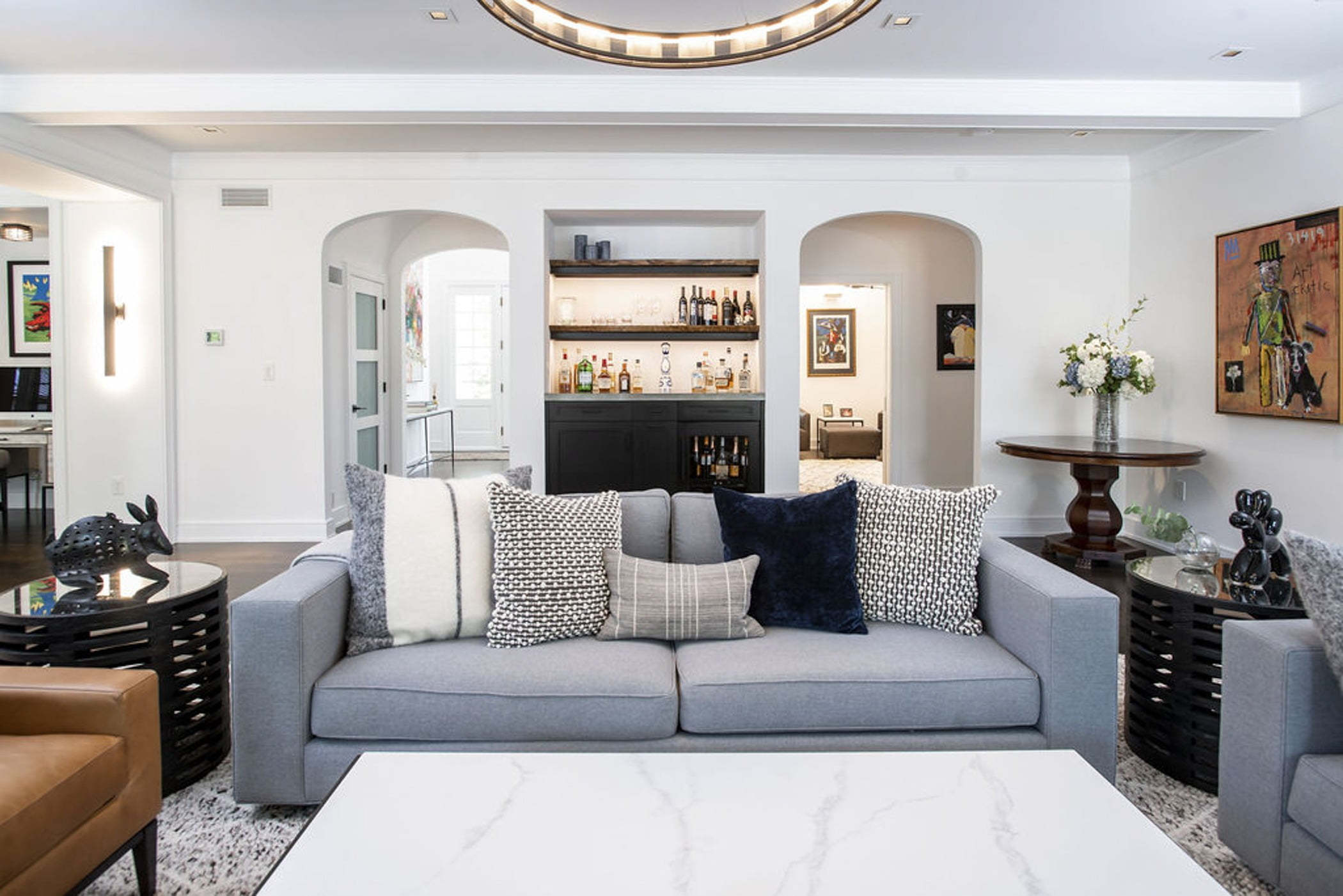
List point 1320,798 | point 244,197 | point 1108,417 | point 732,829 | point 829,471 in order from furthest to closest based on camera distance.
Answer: point 829,471, point 244,197, point 1108,417, point 1320,798, point 732,829

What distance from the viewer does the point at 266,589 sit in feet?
7.37

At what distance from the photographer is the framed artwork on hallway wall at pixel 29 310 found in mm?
7199

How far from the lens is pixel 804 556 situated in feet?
8.34

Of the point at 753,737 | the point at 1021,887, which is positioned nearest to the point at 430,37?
the point at 753,737

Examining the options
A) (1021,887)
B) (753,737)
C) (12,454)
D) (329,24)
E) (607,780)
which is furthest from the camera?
(12,454)

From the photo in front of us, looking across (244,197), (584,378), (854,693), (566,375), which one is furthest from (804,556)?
(244,197)

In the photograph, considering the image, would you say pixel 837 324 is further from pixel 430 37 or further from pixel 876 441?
pixel 430 37

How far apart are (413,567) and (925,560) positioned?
1.44 meters

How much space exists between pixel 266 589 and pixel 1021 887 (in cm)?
182

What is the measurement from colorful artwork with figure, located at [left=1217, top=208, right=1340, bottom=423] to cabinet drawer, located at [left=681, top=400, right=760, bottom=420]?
284 centimetres

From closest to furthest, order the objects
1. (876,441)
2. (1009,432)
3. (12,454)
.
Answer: (1009,432), (12,454), (876,441)

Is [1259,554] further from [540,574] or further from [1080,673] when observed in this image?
[540,574]

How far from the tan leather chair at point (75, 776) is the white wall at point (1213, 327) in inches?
202

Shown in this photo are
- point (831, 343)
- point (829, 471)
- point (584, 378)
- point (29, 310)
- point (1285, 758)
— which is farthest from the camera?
point (831, 343)
